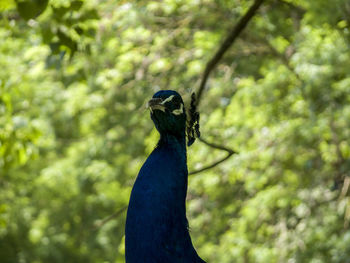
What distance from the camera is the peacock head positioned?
1537 mm

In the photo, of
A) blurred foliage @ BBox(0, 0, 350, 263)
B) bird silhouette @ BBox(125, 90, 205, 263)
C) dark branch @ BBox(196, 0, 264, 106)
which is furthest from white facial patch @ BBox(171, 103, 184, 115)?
blurred foliage @ BBox(0, 0, 350, 263)

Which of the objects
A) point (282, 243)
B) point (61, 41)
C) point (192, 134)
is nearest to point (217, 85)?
point (282, 243)

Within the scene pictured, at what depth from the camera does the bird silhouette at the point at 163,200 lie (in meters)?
1.46

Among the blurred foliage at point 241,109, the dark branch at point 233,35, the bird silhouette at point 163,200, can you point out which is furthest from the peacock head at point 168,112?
the blurred foliage at point 241,109

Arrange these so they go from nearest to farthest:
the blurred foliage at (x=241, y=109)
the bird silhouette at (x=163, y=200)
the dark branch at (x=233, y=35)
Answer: the bird silhouette at (x=163, y=200)
the dark branch at (x=233, y=35)
the blurred foliage at (x=241, y=109)

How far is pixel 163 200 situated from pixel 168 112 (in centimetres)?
25

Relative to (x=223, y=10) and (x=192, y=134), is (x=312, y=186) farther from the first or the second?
(x=192, y=134)

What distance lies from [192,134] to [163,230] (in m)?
0.38

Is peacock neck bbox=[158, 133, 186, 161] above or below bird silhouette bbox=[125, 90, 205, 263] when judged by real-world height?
above

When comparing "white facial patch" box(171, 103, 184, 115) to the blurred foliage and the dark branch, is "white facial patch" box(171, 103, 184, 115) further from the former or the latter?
the blurred foliage

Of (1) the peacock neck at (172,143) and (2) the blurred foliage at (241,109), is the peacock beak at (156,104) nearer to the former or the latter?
(1) the peacock neck at (172,143)

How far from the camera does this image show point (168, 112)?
5.10 feet

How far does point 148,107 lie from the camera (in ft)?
4.99

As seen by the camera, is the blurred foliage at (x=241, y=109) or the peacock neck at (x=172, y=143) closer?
the peacock neck at (x=172, y=143)
